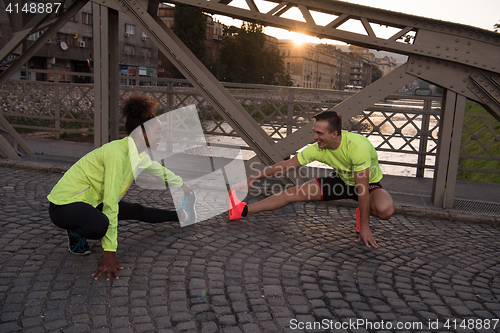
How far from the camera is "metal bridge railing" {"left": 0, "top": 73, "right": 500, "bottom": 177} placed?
324 inches

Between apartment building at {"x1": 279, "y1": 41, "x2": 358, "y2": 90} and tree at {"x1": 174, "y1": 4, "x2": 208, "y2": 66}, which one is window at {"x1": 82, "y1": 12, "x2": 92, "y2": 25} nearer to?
tree at {"x1": 174, "y1": 4, "x2": 208, "y2": 66}

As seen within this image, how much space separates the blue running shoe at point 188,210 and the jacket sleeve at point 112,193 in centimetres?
135

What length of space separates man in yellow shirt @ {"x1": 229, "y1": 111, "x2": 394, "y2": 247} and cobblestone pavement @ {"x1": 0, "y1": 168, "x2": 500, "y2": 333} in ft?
0.89

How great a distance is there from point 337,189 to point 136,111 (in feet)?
7.84

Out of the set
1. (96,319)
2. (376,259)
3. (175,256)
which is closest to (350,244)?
(376,259)

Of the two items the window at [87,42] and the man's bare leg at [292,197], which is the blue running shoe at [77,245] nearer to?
the man's bare leg at [292,197]

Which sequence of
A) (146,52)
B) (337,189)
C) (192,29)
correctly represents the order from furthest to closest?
(146,52), (192,29), (337,189)

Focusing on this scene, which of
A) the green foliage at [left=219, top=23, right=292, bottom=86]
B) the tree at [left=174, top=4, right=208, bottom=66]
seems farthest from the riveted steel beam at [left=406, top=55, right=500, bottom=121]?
the green foliage at [left=219, top=23, right=292, bottom=86]

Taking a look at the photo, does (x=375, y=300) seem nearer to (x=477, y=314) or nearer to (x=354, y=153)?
(x=477, y=314)

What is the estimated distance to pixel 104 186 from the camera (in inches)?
139

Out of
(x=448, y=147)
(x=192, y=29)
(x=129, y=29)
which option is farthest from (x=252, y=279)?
(x=192, y=29)

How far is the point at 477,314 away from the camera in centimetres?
315

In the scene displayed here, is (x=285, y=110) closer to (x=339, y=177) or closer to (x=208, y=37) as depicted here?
(x=339, y=177)

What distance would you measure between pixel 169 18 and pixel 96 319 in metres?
84.6
